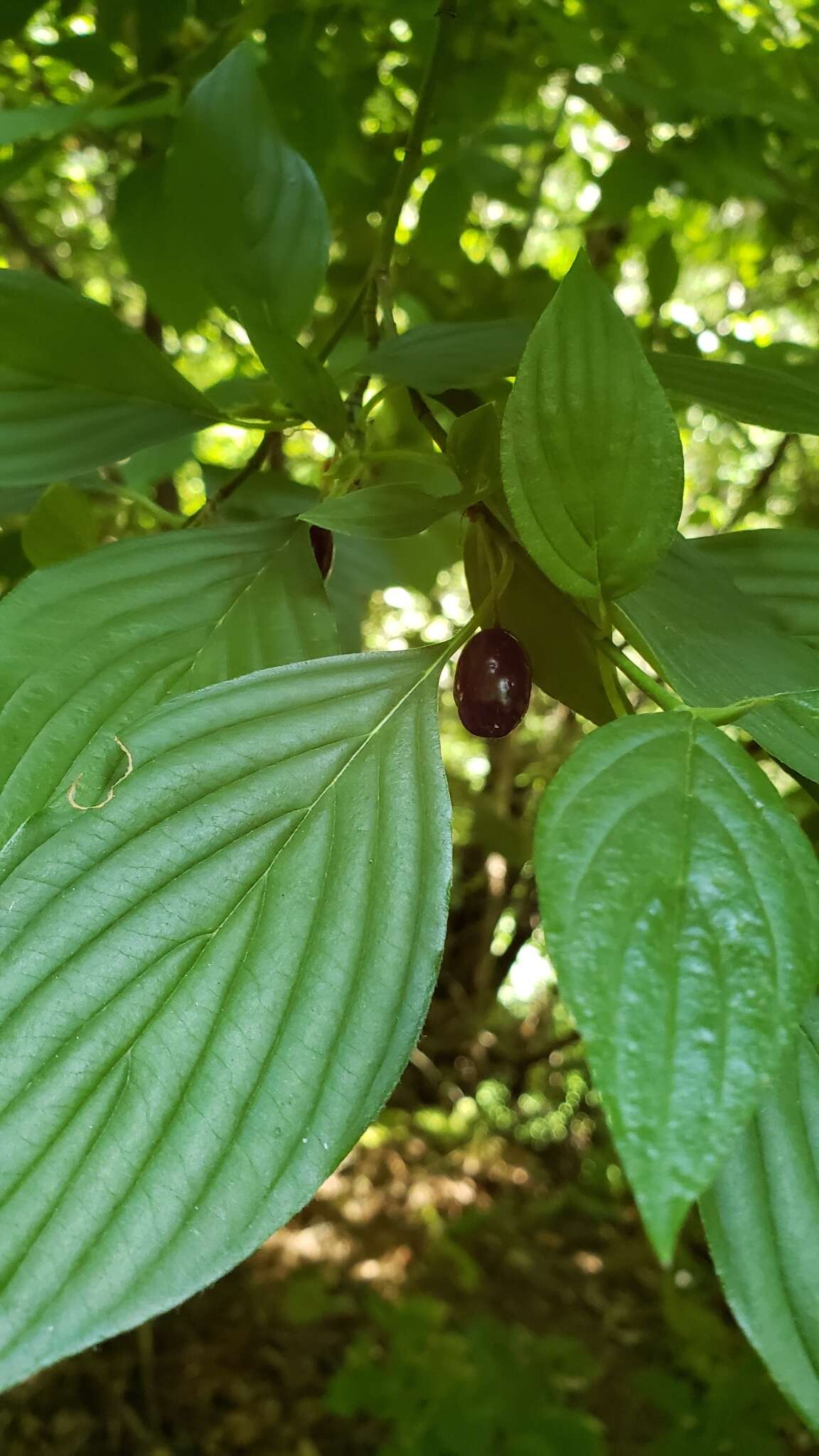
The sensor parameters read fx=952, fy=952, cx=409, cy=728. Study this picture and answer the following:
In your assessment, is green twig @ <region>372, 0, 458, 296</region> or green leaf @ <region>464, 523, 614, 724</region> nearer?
green leaf @ <region>464, 523, 614, 724</region>

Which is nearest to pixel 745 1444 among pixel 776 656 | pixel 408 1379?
pixel 408 1379

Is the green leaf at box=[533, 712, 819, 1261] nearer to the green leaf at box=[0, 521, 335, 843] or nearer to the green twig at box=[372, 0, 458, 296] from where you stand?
the green leaf at box=[0, 521, 335, 843]

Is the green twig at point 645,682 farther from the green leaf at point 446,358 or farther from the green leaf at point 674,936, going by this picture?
the green leaf at point 446,358

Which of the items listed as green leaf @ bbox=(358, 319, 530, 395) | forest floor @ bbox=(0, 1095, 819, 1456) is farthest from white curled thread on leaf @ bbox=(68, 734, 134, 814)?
forest floor @ bbox=(0, 1095, 819, 1456)

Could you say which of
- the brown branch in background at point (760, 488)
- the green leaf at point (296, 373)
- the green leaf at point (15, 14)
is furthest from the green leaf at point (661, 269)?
the green leaf at point (296, 373)

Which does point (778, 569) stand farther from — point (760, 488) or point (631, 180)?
point (760, 488)

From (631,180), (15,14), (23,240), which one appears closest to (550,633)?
(15,14)

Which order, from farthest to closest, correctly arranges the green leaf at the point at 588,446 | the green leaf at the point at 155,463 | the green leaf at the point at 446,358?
the green leaf at the point at 155,463
the green leaf at the point at 446,358
the green leaf at the point at 588,446
